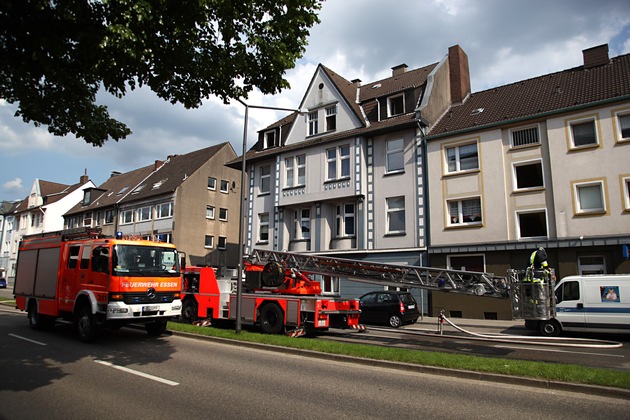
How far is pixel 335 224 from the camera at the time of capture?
25547 mm

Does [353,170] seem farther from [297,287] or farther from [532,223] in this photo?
[297,287]

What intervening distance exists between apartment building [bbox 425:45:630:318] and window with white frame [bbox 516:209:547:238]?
4cm

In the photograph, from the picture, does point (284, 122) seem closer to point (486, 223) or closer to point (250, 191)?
point (250, 191)

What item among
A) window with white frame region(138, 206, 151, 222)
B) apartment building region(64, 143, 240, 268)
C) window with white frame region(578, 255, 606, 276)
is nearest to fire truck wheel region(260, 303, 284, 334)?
window with white frame region(578, 255, 606, 276)

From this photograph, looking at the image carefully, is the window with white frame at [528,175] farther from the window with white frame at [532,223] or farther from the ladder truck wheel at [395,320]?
the ladder truck wheel at [395,320]

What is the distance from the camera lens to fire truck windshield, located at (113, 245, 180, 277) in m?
11.4

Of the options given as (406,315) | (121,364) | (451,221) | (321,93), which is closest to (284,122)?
(321,93)

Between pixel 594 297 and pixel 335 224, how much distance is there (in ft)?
46.1

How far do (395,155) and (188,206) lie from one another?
21209 mm

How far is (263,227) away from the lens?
28969 mm

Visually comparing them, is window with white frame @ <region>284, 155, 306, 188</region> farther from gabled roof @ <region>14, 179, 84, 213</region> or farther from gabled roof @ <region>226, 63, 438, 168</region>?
gabled roof @ <region>14, 179, 84, 213</region>

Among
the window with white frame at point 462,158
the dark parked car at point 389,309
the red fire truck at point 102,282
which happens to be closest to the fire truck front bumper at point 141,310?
the red fire truck at point 102,282

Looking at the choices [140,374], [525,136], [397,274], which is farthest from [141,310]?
[525,136]

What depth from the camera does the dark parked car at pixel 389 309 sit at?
16984 mm
